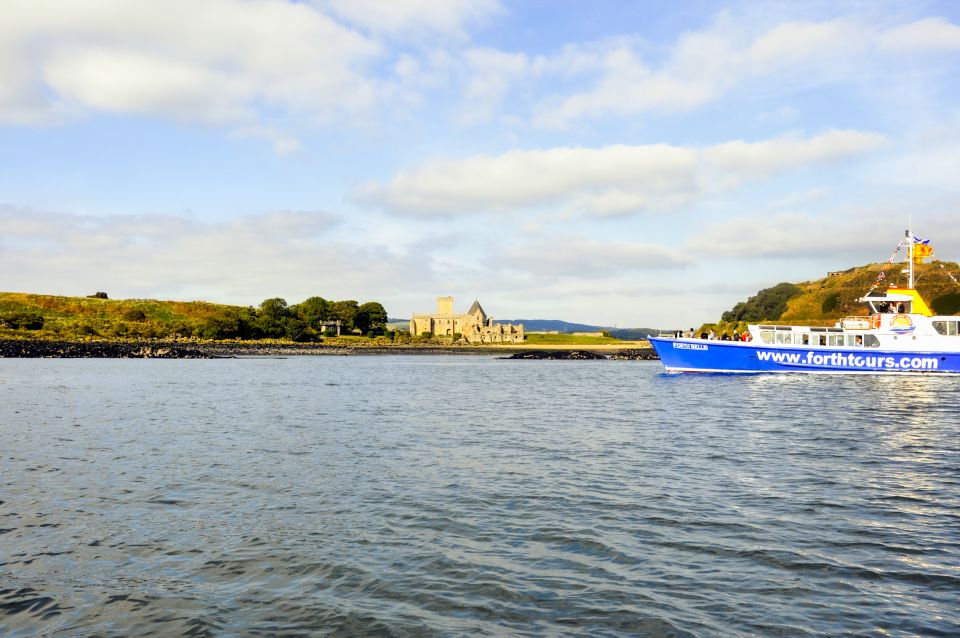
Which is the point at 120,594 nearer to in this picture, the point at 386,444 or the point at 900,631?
the point at 900,631

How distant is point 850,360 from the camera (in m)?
58.5

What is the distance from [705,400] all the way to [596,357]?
104 m

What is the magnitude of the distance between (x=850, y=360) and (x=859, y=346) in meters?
1.57

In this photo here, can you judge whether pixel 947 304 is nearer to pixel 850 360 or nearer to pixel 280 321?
pixel 850 360

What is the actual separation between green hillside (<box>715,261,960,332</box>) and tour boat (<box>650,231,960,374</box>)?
272 ft

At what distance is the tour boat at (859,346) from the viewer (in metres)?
57.1

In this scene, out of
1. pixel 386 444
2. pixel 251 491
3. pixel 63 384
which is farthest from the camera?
pixel 63 384

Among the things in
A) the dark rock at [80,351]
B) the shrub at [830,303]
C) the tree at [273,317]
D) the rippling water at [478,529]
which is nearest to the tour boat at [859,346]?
the rippling water at [478,529]

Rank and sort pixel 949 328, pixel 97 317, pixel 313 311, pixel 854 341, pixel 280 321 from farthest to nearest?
1. pixel 313 311
2. pixel 280 321
3. pixel 97 317
4. pixel 854 341
5. pixel 949 328

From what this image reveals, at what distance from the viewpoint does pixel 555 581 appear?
30.8ft

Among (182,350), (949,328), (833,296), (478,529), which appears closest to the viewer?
(478,529)

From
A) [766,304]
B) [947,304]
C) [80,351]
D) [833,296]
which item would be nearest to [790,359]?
[947,304]

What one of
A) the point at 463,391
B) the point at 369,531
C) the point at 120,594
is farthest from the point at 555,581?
the point at 463,391

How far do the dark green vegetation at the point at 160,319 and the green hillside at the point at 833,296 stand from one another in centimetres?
10985
